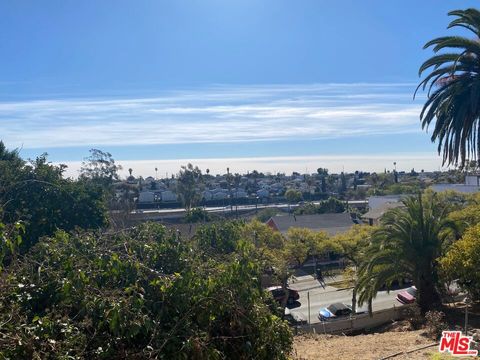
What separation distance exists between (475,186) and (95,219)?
55943 millimetres

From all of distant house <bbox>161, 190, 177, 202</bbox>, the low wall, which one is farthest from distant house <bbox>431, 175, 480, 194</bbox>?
the low wall

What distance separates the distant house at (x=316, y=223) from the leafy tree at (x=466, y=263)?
2948cm

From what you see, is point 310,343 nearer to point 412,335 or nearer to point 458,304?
point 412,335

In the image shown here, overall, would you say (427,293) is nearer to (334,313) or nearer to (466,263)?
(466,263)

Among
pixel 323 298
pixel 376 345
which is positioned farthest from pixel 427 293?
pixel 323 298

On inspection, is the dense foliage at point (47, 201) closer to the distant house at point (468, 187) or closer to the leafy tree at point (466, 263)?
the leafy tree at point (466, 263)

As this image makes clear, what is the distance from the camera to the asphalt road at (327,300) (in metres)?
21.2

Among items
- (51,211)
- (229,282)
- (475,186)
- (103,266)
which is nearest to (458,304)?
(229,282)

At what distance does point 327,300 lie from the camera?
23641 mm

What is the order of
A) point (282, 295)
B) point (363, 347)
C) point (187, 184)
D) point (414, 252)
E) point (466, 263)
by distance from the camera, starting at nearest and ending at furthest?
point (363, 347)
point (466, 263)
point (414, 252)
point (282, 295)
point (187, 184)

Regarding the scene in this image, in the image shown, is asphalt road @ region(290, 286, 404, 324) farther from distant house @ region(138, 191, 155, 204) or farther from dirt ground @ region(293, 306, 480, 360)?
distant house @ region(138, 191, 155, 204)

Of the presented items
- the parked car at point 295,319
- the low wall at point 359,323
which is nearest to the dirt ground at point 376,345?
the low wall at point 359,323

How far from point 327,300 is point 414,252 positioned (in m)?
11.2

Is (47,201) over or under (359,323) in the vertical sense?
over
